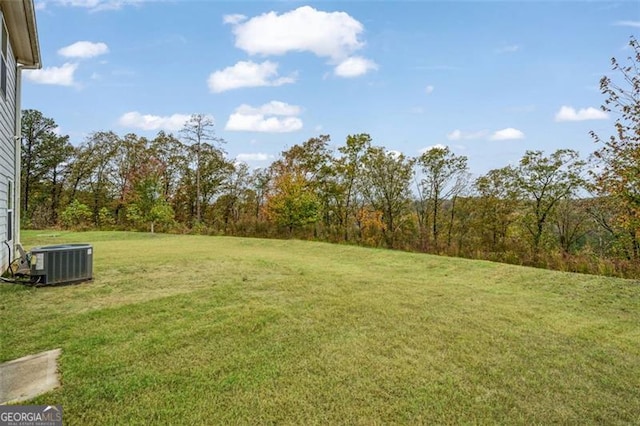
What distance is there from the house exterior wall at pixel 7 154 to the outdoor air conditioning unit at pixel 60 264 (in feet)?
3.17

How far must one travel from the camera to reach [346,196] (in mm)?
16781

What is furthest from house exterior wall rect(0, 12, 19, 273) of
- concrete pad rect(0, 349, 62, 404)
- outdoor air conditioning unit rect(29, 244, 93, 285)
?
concrete pad rect(0, 349, 62, 404)

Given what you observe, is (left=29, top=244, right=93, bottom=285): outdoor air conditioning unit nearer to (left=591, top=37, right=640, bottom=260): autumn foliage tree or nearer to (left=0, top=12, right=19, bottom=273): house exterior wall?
(left=0, top=12, right=19, bottom=273): house exterior wall

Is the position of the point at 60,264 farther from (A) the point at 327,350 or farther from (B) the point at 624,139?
(B) the point at 624,139

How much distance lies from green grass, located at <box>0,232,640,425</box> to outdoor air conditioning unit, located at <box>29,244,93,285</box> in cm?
22

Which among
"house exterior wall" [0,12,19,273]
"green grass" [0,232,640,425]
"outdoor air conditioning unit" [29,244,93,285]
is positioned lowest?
"green grass" [0,232,640,425]

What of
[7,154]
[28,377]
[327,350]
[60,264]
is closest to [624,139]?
[327,350]

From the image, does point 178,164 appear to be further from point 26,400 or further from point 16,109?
point 26,400

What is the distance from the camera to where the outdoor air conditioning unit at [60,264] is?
184 inches

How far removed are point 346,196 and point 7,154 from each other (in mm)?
12962

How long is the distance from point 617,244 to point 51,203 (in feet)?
98.8

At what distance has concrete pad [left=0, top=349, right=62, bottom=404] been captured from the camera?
6.62ft

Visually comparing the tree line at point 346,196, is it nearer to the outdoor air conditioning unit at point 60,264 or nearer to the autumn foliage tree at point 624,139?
the autumn foliage tree at point 624,139

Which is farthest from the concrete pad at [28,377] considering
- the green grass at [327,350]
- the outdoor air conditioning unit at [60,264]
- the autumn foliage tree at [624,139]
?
the autumn foliage tree at [624,139]
